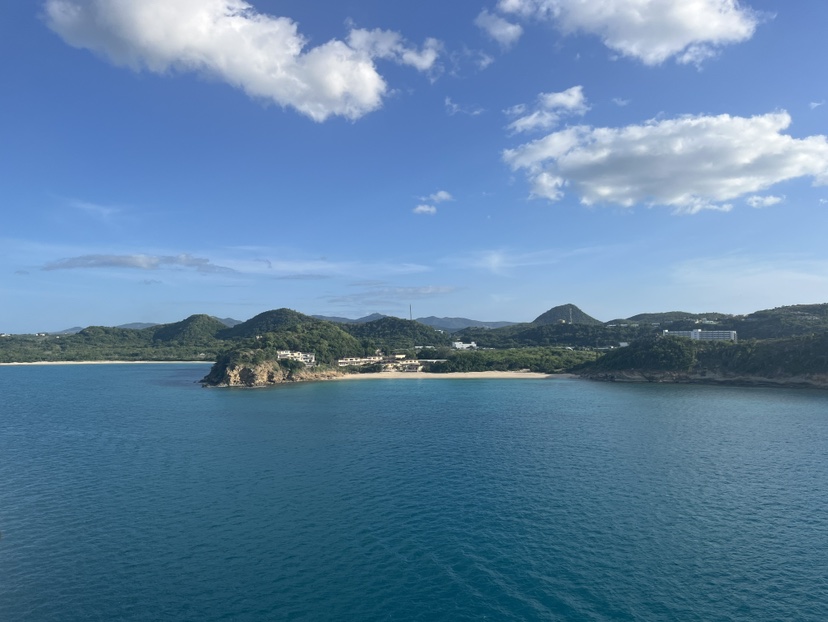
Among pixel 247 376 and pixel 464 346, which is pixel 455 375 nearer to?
pixel 247 376

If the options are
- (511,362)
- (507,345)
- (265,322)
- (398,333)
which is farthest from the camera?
(265,322)

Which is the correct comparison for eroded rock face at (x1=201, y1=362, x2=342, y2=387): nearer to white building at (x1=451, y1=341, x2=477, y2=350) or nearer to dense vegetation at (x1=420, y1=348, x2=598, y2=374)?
dense vegetation at (x1=420, y1=348, x2=598, y2=374)

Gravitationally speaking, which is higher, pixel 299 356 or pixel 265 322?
pixel 265 322

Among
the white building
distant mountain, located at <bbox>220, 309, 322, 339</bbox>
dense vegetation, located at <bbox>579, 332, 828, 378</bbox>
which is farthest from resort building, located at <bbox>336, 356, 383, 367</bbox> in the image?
distant mountain, located at <bbox>220, 309, 322, 339</bbox>

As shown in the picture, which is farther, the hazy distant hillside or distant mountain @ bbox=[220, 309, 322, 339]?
distant mountain @ bbox=[220, 309, 322, 339]

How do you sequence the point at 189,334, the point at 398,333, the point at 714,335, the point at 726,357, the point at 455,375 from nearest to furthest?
the point at 726,357 → the point at 455,375 → the point at 714,335 → the point at 398,333 → the point at 189,334

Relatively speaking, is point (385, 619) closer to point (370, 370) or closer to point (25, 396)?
point (25, 396)

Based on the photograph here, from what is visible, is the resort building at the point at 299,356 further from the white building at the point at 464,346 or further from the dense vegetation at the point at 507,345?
the white building at the point at 464,346

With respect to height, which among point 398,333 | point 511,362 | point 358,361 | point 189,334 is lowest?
point 511,362

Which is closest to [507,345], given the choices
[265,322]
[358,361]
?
[358,361]
